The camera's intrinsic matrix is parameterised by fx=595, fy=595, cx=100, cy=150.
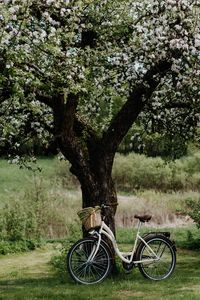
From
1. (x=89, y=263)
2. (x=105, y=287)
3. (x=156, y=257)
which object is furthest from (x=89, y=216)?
(x=156, y=257)

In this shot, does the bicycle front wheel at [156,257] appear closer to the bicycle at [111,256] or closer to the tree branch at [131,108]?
the bicycle at [111,256]

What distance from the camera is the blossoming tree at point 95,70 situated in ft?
27.2

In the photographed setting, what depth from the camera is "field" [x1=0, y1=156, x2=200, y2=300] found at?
9.00m

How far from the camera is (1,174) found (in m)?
39.0

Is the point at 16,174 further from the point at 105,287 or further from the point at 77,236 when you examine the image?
the point at 105,287

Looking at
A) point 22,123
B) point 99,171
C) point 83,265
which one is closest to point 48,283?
point 83,265

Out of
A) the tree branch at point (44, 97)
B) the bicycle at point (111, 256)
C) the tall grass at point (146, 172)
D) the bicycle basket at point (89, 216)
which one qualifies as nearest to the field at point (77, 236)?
the tall grass at point (146, 172)

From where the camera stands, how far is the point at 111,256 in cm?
979

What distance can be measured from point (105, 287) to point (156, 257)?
3.83ft

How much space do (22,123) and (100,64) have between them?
224cm

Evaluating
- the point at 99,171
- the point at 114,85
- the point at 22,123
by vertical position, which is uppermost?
the point at 114,85

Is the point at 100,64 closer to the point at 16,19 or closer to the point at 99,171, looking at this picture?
the point at 99,171

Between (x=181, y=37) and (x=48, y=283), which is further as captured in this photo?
(x=48, y=283)

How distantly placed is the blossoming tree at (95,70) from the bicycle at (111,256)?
978 millimetres
